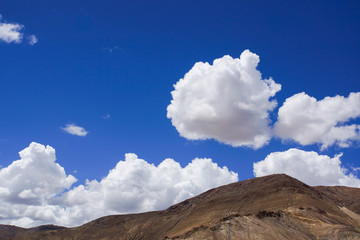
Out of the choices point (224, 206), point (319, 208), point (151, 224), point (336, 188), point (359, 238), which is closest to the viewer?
point (359, 238)

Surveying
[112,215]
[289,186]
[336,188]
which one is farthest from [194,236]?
[336,188]

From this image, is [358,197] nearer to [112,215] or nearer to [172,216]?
[172,216]

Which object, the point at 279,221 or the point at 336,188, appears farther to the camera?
the point at 336,188

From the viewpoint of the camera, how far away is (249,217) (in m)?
78.4

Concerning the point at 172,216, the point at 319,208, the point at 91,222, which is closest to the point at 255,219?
the point at 319,208

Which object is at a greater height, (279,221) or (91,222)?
(91,222)

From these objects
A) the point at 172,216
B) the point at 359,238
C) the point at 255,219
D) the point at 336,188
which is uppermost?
the point at 336,188

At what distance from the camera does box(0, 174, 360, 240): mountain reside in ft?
238

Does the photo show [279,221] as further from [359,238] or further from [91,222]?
[91,222]

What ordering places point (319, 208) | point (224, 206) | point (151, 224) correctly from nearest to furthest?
point (319, 208) < point (224, 206) < point (151, 224)

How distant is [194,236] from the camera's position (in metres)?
70.9

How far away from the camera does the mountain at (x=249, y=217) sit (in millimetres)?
72438

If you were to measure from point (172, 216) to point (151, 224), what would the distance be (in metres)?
8.20

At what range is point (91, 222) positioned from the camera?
158m
